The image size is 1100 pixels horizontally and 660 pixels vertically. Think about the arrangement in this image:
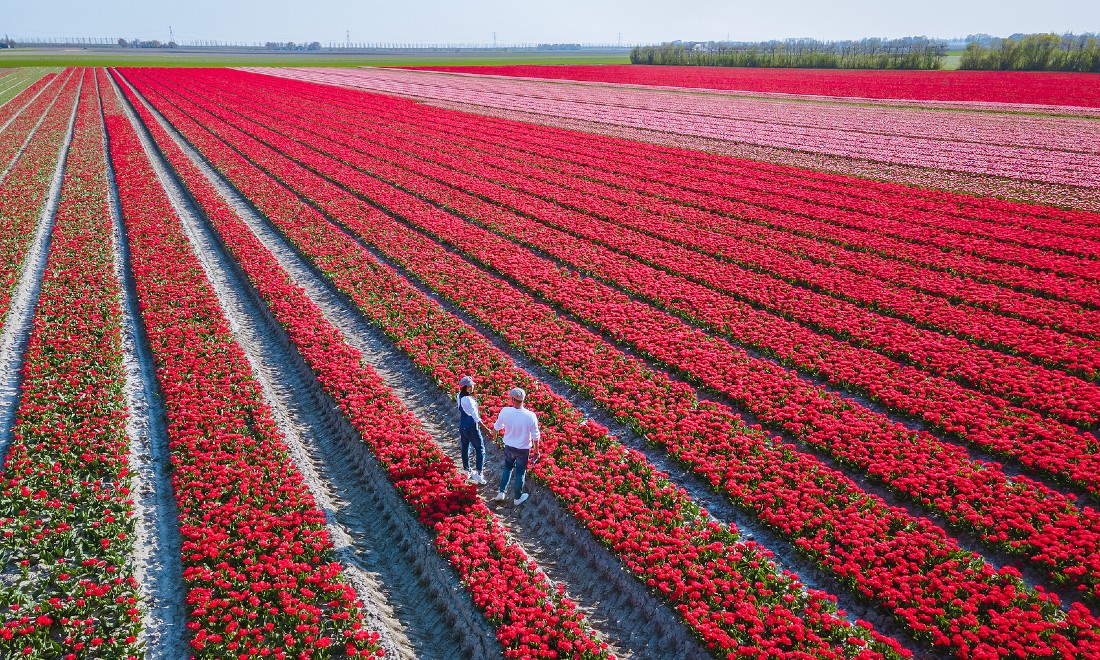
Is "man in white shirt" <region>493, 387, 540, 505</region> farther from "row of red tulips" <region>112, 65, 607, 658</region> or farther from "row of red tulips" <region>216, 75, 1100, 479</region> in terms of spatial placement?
"row of red tulips" <region>216, 75, 1100, 479</region>

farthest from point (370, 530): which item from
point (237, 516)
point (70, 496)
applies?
point (70, 496)

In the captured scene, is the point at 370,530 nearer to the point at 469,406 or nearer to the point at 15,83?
the point at 469,406

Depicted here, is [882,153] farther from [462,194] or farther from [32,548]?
[32,548]

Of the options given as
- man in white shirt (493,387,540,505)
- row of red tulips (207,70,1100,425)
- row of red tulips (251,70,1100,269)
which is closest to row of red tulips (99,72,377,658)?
man in white shirt (493,387,540,505)

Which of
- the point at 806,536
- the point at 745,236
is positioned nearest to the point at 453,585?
the point at 806,536

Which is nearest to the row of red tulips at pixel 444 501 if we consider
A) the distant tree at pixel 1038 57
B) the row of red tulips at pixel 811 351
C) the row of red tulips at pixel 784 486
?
the row of red tulips at pixel 784 486
